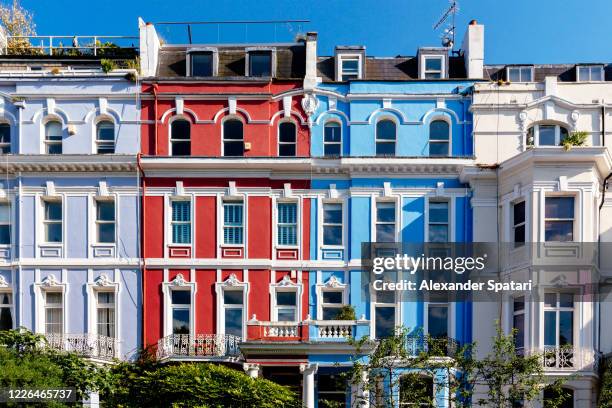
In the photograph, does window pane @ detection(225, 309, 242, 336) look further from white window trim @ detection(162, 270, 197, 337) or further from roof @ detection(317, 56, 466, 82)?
roof @ detection(317, 56, 466, 82)

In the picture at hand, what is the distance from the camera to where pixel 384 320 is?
27750 mm

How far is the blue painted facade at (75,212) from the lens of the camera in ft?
90.3

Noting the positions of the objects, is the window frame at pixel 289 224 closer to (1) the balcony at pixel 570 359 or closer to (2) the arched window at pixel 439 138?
(2) the arched window at pixel 439 138

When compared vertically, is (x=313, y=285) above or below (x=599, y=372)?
above

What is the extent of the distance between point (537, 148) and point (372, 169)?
5490 millimetres

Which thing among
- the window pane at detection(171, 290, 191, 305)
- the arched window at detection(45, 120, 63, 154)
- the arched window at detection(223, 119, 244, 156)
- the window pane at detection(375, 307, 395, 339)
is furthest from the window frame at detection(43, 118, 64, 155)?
the window pane at detection(375, 307, 395, 339)

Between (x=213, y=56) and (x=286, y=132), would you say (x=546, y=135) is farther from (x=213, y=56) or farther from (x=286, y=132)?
(x=213, y=56)

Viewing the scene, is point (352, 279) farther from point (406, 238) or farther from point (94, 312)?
point (94, 312)

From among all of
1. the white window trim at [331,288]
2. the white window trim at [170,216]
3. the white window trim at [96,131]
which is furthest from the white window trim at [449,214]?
the white window trim at [96,131]

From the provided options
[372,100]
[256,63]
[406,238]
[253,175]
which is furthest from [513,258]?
[256,63]

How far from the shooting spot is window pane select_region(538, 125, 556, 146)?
28.1 m

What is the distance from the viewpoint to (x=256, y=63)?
29375mm

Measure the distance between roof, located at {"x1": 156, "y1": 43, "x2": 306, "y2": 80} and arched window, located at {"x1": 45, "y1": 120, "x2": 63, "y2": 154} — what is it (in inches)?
157

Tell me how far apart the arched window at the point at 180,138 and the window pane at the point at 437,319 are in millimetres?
9986
